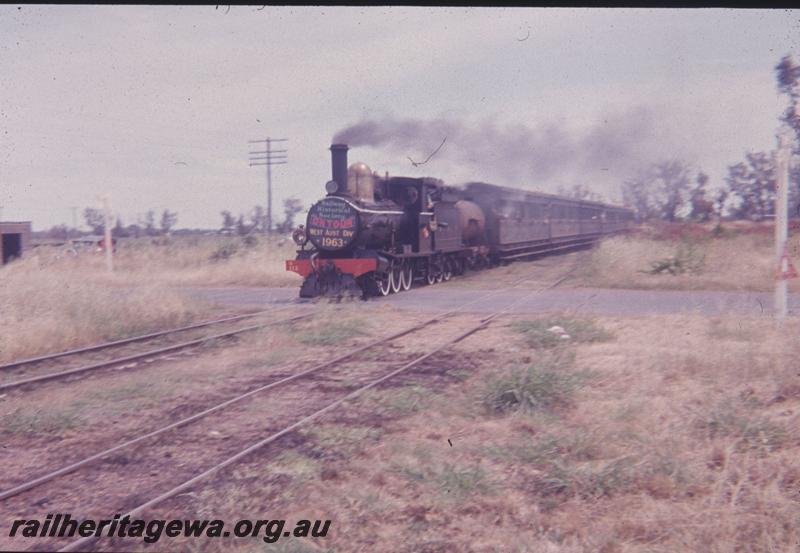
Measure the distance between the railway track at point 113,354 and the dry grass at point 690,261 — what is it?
11458 millimetres

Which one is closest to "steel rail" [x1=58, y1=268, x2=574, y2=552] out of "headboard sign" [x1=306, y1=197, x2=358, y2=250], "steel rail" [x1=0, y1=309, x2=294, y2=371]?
"steel rail" [x1=0, y1=309, x2=294, y2=371]

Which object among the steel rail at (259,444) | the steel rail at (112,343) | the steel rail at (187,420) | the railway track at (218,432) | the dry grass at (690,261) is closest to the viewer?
the steel rail at (259,444)

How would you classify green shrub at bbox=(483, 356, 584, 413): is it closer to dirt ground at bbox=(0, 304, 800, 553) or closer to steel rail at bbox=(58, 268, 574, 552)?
dirt ground at bbox=(0, 304, 800, 553)

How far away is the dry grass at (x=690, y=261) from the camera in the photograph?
19.4m

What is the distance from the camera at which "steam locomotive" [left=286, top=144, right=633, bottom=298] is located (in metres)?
17.4

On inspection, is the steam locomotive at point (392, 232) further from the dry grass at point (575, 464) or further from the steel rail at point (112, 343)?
the dry grass at point (575, 464)

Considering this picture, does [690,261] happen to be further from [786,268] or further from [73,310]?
[73,310]

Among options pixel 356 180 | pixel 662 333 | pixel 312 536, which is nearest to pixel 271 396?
pixel 312 536

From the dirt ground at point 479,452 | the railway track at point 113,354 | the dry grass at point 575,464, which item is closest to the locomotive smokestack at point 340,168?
the railway track at point 113,354

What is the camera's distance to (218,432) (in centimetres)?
640

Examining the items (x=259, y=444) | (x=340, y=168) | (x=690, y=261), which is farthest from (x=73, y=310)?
(x=690, y=261)

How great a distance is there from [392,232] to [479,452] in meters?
13.6

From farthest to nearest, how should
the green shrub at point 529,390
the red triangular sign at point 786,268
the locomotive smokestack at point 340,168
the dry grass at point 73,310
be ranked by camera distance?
the locomotive smokestack at point 340,168 → the dry grass at point 73,310 → the red triangular sign at point 786,268 → the green shrub at point 529,390

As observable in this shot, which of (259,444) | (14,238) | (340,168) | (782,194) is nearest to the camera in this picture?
(259,444)
